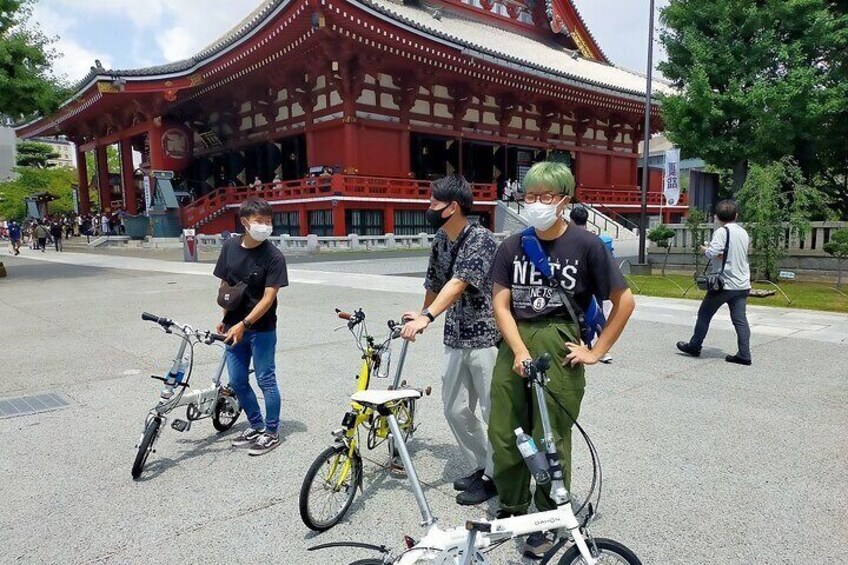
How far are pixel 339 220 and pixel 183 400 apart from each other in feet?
59.6

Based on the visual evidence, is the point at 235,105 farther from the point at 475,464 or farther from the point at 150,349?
the point at 475,464

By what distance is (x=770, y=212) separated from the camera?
39.8 ft

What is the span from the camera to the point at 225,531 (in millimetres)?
2875

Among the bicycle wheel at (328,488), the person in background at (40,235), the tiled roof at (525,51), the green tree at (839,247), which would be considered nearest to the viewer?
the bicycle wheel at (328,488)

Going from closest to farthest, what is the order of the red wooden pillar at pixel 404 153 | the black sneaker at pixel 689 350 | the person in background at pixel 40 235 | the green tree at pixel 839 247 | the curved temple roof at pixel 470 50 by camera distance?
1. the black sneaker at pixel 689 350
2. the green tree at pixel 839 247
3. the curved temple roof at pixel 470 50
4. the red wooden pillar at pixel 404 153
5. the person in background at pixel 40 235

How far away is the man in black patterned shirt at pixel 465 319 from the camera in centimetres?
300

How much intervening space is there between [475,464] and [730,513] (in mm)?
1403

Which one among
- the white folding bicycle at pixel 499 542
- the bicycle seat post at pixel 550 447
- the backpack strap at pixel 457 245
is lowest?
the white folding bicycle at pixel 499 542

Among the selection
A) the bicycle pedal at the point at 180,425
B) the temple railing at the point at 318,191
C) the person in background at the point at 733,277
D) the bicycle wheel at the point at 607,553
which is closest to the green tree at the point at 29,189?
the temple railing at the point at 318,191

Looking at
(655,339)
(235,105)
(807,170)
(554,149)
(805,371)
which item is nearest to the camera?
(805,371)

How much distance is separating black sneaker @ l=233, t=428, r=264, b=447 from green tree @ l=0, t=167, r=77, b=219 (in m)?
60.3

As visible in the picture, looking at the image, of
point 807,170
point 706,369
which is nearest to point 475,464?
point 706,369

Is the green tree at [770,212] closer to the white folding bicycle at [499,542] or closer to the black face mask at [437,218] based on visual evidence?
the black face mask at [437,218]

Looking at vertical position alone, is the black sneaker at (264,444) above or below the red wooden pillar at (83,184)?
below
